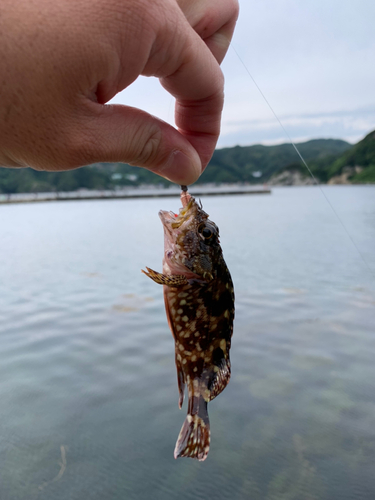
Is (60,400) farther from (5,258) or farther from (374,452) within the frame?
(5,258)

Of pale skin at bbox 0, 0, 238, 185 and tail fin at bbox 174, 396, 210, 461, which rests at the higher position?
pale skin at bbox 0, 0, 238, 185

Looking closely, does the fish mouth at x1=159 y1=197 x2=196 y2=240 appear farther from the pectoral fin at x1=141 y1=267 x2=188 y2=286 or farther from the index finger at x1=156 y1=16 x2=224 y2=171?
the index finger at x1=156 y1=16 x2=224 y2=171

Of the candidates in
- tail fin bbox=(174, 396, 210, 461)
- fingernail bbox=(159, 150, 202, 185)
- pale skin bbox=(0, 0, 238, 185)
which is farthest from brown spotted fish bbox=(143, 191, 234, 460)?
pale skin bbox=(0, 0, 238, 185)

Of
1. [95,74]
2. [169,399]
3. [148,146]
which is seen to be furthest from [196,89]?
[169,399]

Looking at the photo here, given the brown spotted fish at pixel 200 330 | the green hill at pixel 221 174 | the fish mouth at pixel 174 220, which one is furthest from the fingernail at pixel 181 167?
the green hill at pixel 221 174

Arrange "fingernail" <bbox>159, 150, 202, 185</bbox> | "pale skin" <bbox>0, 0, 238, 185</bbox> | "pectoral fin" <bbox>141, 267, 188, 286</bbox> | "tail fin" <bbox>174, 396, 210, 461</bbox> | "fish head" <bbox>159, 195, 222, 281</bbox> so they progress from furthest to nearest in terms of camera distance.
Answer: "fish head" <bbox>159, 195, 222, 281</bbox> < "tail fin" <bbox>174, 396, 210, 461</bbox> < "pectoral fin" <bbox>141, 267, 188, 286</bbox> < "fingernail" <bbox>159, 150, 202, 185</bbox> < "pale skin" <bbox>0, 0, 238, 185</bbox>

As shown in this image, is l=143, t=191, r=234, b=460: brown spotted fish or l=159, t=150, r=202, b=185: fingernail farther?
l=143, t=191, r=234, b=460: brown spotted fish

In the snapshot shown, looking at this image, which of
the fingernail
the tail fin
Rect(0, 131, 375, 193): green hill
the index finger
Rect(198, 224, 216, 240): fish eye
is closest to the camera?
the index finger

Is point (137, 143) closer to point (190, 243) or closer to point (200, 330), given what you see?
point (190, 243)
